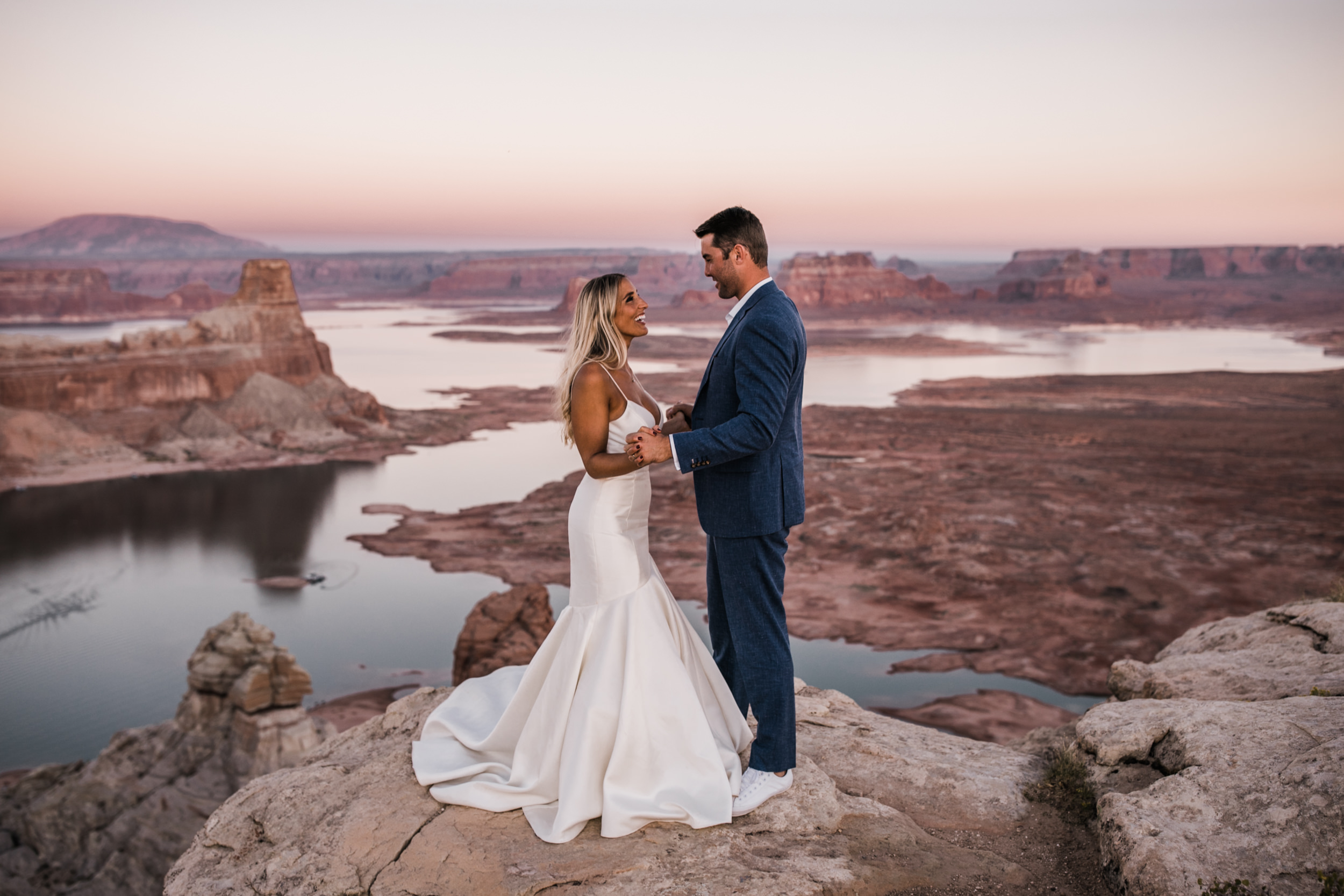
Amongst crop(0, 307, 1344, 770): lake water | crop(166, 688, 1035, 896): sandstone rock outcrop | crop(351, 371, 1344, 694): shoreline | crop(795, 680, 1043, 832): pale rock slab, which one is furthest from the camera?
crop(351, 371, 1344, 694): shoreline

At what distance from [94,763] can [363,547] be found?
15322 millimetres

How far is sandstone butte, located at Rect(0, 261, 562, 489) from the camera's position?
34875 mm

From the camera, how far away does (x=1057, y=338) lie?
9188cm

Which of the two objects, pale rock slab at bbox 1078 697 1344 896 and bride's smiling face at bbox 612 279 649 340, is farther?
bride's smiling face at bbox 612 279 649 340

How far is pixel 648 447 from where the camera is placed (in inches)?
108

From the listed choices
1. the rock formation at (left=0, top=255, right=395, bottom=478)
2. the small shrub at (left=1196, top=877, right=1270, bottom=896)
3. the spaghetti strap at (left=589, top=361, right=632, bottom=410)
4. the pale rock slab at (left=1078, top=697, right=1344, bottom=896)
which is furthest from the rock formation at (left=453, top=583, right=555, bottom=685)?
the rock formation at (left=0, top=255, right=395, bottom=478)

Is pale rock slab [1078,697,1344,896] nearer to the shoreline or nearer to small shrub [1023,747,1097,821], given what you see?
small shrub [1023,747,1097,821]

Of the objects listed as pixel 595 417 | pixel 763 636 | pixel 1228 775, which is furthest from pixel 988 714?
pixel 595 417

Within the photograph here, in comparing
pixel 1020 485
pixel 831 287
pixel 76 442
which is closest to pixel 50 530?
pixel 76 442

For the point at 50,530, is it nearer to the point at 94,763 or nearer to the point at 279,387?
the point at 279,387

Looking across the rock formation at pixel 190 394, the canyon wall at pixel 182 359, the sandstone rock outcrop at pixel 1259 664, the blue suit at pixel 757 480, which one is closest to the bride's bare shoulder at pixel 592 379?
the blue suit at pixel 757 480

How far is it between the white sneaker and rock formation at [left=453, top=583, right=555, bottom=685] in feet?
29.3

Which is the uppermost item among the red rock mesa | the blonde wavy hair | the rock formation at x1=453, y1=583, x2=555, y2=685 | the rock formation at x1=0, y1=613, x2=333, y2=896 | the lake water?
the blonde wavy hair

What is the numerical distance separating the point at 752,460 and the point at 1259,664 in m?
2.74
